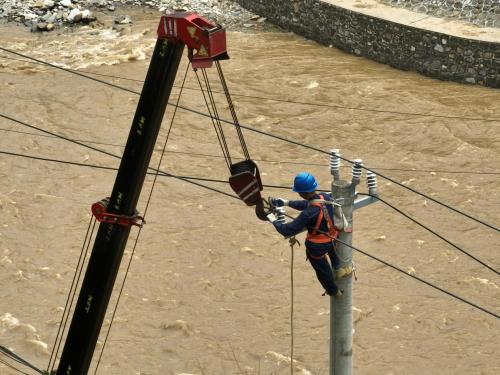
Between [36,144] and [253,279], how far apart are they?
211 inches

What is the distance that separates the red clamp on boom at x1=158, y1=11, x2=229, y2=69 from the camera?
16.0ft

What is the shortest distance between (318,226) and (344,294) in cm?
51

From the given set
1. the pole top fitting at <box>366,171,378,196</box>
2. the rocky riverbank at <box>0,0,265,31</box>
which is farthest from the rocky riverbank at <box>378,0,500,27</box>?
the pole top fitting at <box>366,171,378,196</box>

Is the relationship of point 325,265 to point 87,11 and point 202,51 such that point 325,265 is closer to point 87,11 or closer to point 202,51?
point 202,51

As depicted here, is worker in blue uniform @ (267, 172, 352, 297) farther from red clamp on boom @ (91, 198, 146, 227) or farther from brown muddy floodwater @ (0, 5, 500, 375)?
brown muddy floodwater @ (0, 5, 500, 375)

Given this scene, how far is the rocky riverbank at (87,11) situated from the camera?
20.5 meters

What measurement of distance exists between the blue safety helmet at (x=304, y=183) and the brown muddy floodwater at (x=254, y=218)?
4.32 m

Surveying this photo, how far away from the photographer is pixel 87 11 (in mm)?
20500

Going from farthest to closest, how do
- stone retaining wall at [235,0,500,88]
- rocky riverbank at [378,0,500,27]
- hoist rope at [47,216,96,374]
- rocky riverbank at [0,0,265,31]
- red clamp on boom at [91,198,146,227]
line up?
rocky riverbank at [0,0,265,31]
rocky riverbank at [378,0,500,27]
stone retaining wall at [235,0,500,88]
hoist rope at [47,216,96,374]
red clamp on boom at [91,198,146,227]

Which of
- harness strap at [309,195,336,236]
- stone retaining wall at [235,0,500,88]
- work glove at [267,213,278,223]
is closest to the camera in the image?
work glove at [267,213,278,223]

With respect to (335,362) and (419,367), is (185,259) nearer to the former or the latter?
(419,367)

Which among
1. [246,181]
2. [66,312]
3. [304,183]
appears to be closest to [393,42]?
[66,312]

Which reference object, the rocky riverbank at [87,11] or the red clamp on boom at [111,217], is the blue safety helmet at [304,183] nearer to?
the red clamp on boom at [111,217]

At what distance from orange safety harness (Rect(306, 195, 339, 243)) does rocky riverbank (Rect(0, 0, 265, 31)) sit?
14.9 m
